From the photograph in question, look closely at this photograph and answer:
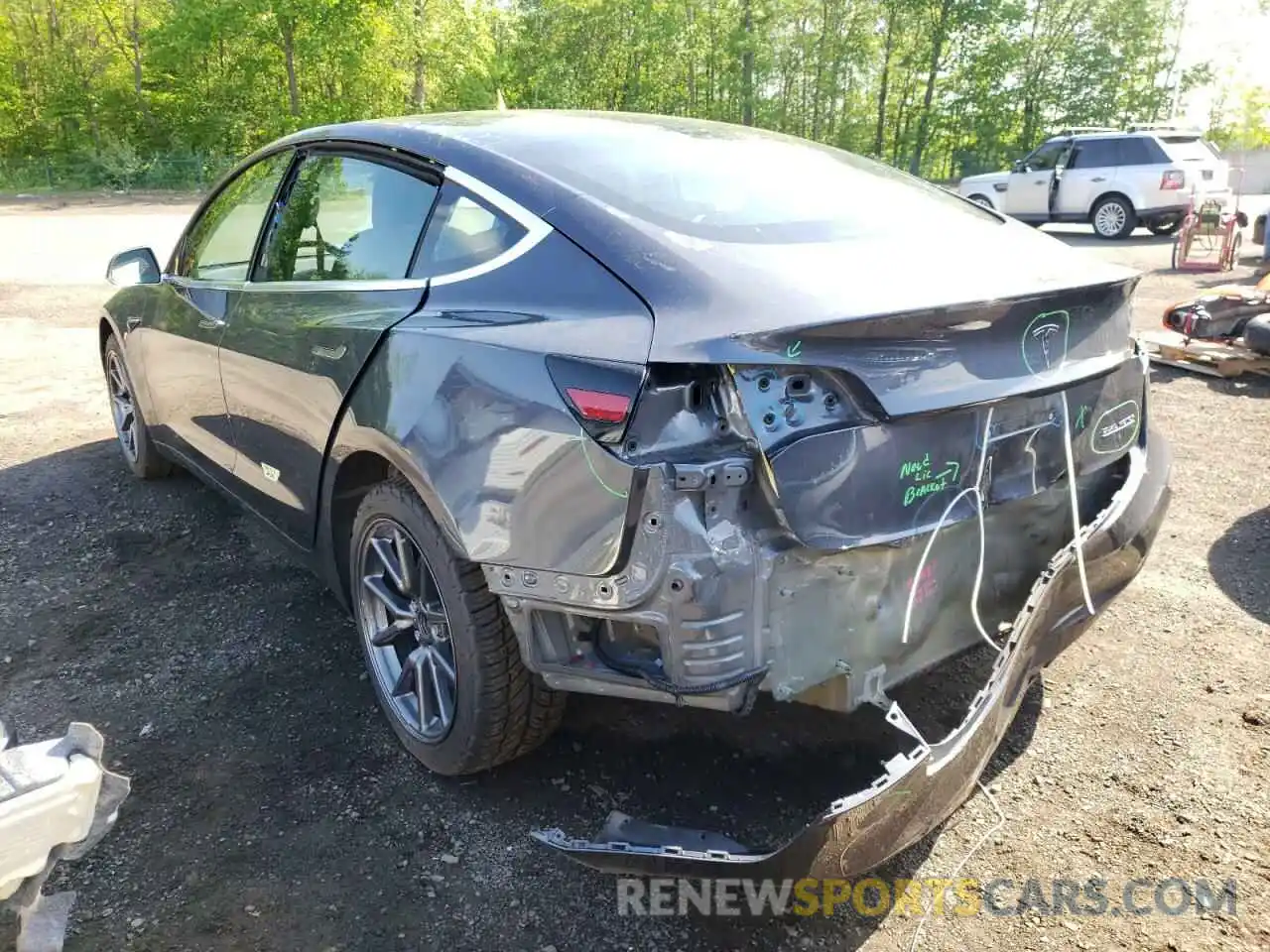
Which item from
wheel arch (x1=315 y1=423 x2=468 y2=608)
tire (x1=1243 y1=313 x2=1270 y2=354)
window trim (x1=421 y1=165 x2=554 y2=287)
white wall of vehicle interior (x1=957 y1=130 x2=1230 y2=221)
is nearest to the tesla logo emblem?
window trim (x1=421 y1=165 x2=554 y2=287)

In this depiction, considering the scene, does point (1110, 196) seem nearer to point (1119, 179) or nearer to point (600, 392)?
point (1119, 179)

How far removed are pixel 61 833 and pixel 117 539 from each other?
2.96 m

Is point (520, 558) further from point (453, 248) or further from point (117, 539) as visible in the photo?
point (117, 539)

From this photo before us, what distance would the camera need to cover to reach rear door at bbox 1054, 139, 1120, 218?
16.5 metres

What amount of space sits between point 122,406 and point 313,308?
2.81 meters

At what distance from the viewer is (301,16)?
32.8 m

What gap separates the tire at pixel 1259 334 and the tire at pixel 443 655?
19.6ft

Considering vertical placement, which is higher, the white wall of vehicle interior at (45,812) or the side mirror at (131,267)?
the side mirror at (131,267)

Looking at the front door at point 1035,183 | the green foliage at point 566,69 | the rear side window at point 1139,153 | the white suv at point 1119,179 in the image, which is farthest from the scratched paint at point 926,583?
the green foliage at point 566,69

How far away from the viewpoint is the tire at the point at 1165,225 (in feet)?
53.0

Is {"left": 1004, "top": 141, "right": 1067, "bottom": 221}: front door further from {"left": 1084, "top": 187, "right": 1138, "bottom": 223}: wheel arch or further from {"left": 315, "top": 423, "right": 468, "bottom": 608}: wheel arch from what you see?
{"left": 315, "top": 423, "right": 468, "bottom": 608}: wheel arch

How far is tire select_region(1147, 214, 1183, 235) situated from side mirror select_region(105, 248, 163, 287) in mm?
16600

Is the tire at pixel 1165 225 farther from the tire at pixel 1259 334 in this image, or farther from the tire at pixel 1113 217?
the tire at pixel 1259 334

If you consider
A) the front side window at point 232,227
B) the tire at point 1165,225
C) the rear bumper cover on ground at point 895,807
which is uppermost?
the front side window at point 232,227
